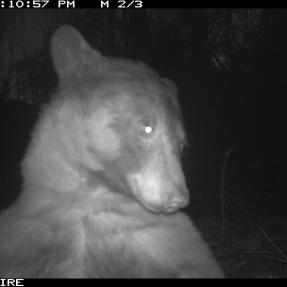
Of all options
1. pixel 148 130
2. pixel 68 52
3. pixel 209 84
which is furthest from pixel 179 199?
pixel 209 84

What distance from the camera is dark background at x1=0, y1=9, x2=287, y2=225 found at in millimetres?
7910

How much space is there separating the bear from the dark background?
5276 mm

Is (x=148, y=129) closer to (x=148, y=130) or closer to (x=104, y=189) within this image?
(x=148, y=130)

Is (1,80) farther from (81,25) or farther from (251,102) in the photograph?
(251,102)

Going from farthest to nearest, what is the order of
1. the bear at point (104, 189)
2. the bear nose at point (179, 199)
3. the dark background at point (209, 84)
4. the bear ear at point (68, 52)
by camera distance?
1. the dark background at point (209, 84)
2. the bear ear at point (68, 52)
3. the bear at point (104, 189)
4. the bear nose at point (179, 199)

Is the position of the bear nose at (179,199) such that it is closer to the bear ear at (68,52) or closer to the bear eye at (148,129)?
the bear eye at (148,129)

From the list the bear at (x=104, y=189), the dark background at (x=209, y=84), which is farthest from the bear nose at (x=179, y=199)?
the dark background at (x=209, y=84)

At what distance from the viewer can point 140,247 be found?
88.1 inches

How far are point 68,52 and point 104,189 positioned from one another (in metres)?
0.80

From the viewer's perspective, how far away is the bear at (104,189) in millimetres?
2154

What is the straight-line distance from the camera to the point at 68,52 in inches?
96.9

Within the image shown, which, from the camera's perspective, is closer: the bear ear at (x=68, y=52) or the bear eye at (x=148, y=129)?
the bear eye at (x=148, y=129)

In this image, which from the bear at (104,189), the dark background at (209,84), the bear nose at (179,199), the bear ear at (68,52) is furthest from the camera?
the dark background at (209,84)
